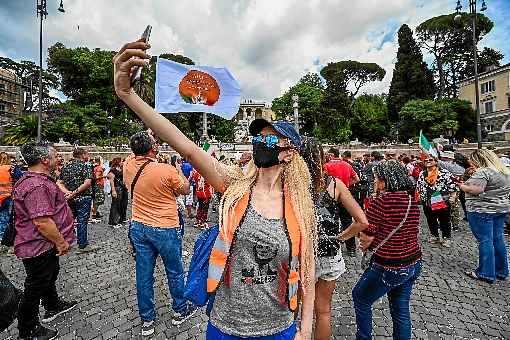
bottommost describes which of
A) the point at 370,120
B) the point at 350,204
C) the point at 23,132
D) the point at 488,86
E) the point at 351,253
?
the point at 351,253

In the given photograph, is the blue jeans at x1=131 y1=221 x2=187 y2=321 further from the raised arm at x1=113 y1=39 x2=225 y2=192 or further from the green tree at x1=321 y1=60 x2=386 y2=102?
the green tree at x1=321 y1=60 x2=386 y2=102

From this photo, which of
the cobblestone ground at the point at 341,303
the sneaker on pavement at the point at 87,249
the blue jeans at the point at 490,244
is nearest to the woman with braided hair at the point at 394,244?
the cobblestone ground at the point at 341,303

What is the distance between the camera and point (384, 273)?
3037 mm

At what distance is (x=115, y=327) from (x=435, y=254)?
576 centimetres

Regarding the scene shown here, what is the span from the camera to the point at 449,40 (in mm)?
51906

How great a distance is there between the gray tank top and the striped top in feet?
5.31

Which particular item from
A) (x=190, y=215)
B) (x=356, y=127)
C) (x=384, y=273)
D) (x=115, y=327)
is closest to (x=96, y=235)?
(x=190, y=215)

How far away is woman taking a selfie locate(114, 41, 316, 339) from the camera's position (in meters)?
1.73

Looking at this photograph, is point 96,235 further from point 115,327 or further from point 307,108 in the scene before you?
point 307,108

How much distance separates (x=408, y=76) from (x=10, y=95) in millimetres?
66782

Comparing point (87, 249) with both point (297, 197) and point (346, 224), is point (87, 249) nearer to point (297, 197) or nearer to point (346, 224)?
point (346, 224)

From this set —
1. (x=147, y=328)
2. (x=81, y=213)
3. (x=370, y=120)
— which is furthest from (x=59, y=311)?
(x=370, y=120)

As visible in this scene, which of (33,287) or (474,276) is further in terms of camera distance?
(474,276)

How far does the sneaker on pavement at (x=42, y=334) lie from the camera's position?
3.64 meters
